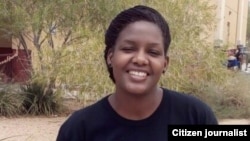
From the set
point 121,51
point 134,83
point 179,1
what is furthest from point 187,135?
point 179,1

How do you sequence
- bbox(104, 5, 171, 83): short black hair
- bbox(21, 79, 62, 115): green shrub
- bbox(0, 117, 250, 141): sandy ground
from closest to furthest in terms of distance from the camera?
bbox(104, 5, 171, 83): short black hair → bbox(0, 117, 250, 141): sandy ground → bbox(21, 79, 62, 115): green shrub

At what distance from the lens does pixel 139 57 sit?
6.31 ft

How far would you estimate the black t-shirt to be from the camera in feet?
6.31

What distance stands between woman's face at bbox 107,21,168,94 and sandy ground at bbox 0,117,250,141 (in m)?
5.76

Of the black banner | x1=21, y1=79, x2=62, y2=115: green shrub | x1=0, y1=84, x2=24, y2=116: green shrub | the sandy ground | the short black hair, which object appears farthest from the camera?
x1=21, y1=79, x2=62, y2=115: green shrub

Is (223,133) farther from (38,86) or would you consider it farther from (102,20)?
(38,86)

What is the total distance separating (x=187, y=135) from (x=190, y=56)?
283 inches

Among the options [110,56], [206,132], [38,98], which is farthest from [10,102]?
[206,132]

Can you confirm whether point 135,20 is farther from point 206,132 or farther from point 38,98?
point 38,98

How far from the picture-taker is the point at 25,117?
10.0 metres

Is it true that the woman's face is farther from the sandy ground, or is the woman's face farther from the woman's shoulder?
the sandy ground

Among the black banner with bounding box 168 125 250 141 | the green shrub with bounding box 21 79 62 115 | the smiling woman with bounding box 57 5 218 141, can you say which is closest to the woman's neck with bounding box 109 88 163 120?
the smiling woman with bounding box 57 5 218 141

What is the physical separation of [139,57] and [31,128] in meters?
7.13

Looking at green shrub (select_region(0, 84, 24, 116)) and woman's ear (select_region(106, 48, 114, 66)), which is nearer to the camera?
woman's ear (select_region(106, 48, 114, 66))
